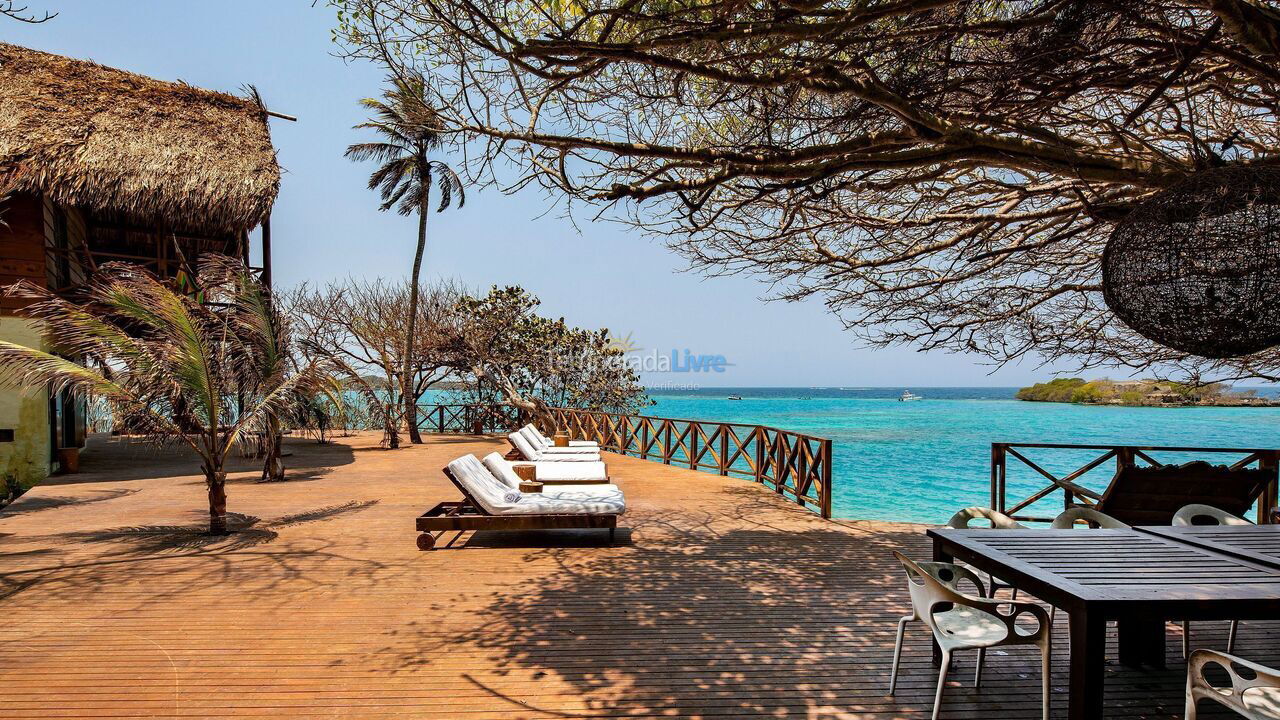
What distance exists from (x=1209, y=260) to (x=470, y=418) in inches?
732

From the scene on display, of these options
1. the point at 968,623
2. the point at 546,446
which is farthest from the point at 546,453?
the point at 968,623

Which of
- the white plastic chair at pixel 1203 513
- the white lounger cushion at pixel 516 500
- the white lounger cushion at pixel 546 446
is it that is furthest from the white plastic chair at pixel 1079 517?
the white lounger cushion at pixel 546 446

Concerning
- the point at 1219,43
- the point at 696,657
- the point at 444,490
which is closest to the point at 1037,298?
the point at 1219,43

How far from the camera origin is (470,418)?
19453 millimetres

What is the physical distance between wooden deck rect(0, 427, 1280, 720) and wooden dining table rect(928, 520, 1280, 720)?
0.63 metres

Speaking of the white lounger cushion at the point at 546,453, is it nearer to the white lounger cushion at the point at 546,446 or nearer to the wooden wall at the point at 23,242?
the white lounger cushion at the point at 546,446

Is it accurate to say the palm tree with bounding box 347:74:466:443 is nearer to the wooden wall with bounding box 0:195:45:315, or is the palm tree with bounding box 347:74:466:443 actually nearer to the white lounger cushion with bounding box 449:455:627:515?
the wooden wall with bounding box 0:195:45:315

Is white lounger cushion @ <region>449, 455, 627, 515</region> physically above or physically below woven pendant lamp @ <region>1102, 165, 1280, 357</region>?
below

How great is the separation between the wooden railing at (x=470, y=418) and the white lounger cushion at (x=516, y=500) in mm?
11849

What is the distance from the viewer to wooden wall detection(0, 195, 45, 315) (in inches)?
374

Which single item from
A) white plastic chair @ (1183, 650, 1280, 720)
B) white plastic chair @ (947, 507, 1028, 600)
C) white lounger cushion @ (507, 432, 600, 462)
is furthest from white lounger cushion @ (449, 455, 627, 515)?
white plastic chair @ (1183, 650, 1280, 720)

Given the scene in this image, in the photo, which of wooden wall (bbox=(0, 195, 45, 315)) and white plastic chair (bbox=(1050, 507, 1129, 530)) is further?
wooden wall (bbox=(0, 195, 45, 315))

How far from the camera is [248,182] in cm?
1110

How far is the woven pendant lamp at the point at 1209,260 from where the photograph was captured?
250 centimetres
